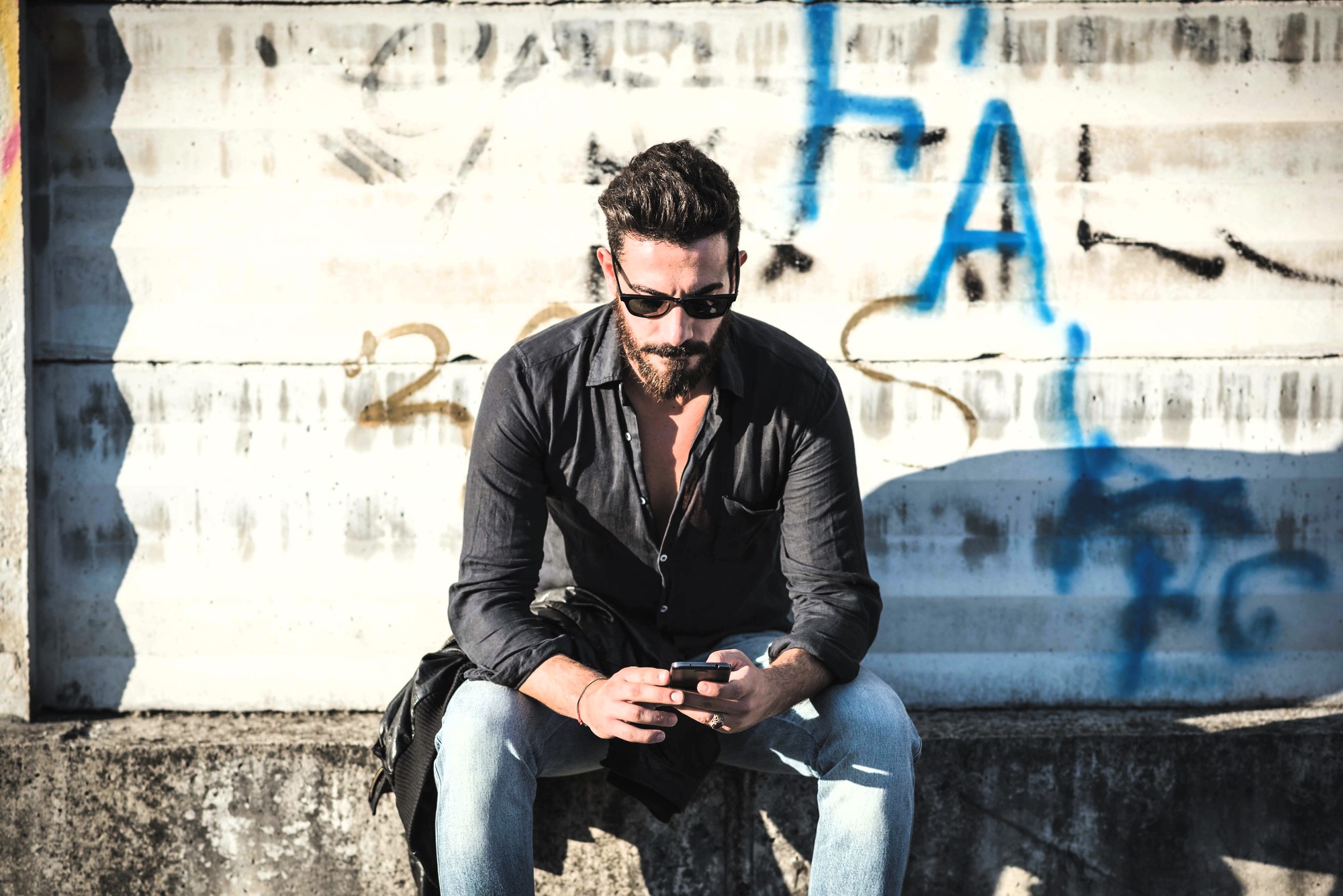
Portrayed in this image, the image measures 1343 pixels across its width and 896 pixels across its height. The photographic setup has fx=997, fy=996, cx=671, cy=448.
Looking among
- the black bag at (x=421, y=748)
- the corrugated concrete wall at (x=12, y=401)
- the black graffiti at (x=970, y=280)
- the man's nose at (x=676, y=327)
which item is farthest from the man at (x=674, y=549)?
the corrugated concrete wall at (x=12, y=401)

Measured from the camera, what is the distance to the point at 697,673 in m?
2.13

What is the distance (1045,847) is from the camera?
9.80ft

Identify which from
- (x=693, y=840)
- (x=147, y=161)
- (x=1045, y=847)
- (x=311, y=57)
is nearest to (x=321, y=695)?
(x=693, y=840)

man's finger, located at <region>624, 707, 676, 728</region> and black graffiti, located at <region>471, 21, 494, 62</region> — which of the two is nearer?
man's finger, located at <region>624, 707, 676, 728</region>

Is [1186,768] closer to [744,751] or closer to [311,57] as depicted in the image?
[744,751]

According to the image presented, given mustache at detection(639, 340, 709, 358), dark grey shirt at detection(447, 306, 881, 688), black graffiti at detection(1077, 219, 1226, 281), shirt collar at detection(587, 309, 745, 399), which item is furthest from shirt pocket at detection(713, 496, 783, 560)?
black graffiti at detection(1077, 219, 1226, 281)

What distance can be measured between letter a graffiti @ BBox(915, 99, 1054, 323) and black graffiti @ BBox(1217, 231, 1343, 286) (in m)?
0.60

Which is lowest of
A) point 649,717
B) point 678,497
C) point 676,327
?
point 649,717

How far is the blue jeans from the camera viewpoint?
2.14m

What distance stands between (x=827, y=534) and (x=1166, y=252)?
162 cm

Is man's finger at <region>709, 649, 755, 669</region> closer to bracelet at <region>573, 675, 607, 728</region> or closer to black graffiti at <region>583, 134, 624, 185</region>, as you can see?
bracelet at <region>573, 675, 607, 728</region>

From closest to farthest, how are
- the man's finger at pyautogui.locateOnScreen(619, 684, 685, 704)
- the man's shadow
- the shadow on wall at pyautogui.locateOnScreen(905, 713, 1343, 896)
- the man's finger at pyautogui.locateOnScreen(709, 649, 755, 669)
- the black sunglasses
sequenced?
1. the man's finger at pyautogui.locateOnScreen(619, 684, 685, 704)
2. the man's finger at pyautogui.locateOnScreen(709, 649, 755, 669)
3. the black sunglasses
4. the man's shadow
5. the shadow on wall at pyautogui.locateOnScreen(905, 713, 1343, 896)

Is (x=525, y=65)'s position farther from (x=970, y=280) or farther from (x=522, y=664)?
(x=522, y=664)

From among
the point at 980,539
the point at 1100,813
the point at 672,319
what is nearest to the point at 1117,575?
the point at 980,539
